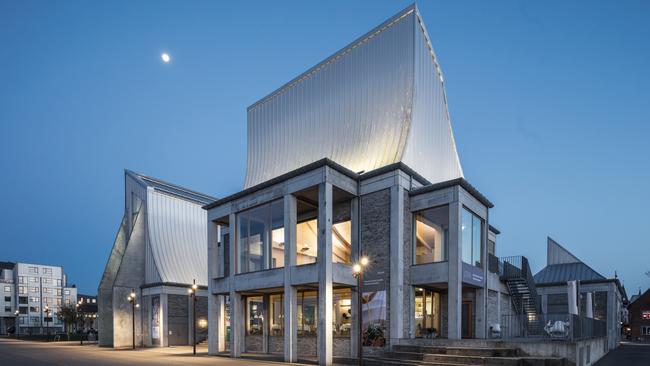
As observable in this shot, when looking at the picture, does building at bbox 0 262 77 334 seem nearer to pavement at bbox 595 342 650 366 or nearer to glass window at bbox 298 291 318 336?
glass window at bbox 298 291 318 336

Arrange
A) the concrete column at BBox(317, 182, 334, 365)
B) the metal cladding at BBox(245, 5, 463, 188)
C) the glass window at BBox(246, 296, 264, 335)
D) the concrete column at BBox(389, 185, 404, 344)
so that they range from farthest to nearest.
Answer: the glass window at BBox(246, 296, 264, 335), the metal cladding at BBox(245, 5, 463, 188), the concrete column at BBox(389, 185, 404, 344), the concrete column at BBox(317, 182, 334, 365)

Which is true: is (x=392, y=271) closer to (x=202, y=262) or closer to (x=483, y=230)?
(x=483, y=230)

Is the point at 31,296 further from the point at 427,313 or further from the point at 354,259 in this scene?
the point at 427,313

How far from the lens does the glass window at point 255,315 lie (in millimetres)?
28562

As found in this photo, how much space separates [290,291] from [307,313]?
320 cm

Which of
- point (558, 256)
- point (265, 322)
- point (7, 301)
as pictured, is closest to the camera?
point (265, 322)

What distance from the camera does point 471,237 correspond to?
2438cm

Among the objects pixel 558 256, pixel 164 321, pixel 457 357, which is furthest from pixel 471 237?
pixel 558 256

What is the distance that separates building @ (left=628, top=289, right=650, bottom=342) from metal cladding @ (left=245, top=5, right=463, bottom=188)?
5468cm

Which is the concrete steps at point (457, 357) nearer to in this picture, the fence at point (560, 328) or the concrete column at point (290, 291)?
the fence at point (560, 328)

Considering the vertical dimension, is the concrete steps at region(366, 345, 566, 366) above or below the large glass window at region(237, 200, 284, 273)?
below

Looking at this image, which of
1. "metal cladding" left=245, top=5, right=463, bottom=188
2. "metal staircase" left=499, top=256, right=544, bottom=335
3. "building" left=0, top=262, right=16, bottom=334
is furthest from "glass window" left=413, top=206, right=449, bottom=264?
"building" left=0, top=262, right=16, bottom=334

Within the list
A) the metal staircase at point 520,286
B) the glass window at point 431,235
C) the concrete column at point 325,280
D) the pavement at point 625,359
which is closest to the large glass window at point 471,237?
the glass window at point 431,235

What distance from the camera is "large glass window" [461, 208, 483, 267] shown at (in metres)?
23.5
